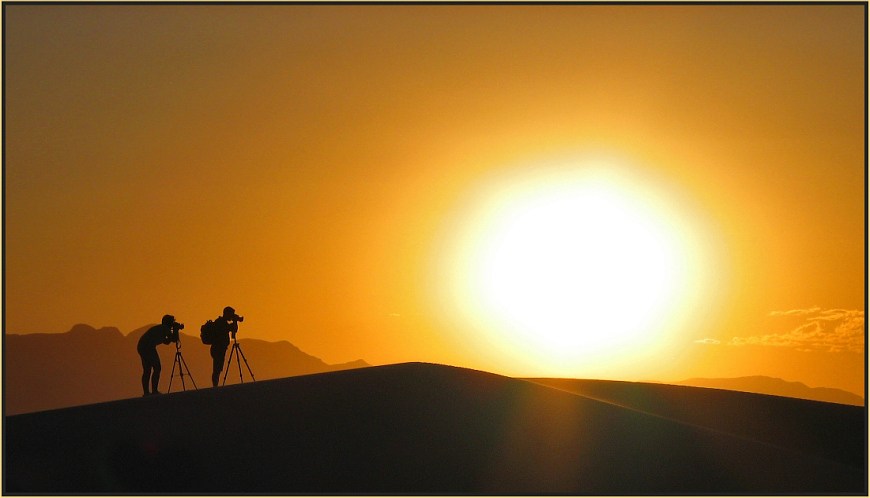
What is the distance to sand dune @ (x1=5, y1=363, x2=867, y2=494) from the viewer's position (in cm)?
1231

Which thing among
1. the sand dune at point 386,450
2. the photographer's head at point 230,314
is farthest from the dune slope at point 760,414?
the photographer's head at point 230,314

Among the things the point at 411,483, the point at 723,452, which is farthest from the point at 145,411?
the point at 723,452

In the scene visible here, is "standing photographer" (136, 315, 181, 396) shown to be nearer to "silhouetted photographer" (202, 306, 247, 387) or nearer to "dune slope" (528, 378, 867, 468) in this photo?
"silhouetted photographer" (202, 306, 247, 387)

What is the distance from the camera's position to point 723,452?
46.8 feet

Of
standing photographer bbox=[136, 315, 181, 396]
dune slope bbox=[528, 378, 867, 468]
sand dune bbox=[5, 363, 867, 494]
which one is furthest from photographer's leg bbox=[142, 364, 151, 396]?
dune slope bbox=[528, 378, 867, 468]

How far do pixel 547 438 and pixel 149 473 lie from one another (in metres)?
6.41

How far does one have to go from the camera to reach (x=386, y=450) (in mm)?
13570

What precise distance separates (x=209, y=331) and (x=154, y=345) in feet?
5.40

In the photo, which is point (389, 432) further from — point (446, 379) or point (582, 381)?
point (582, 381)

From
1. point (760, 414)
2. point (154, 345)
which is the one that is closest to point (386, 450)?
point (154, 345)

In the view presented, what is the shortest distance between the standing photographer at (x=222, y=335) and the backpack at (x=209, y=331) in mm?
46

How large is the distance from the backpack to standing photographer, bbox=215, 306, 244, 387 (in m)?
0.05

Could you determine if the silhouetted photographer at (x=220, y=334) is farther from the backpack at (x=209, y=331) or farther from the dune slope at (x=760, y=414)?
the dune slope at (x=760, y=414)

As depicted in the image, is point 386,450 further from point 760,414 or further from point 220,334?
point 760,414
